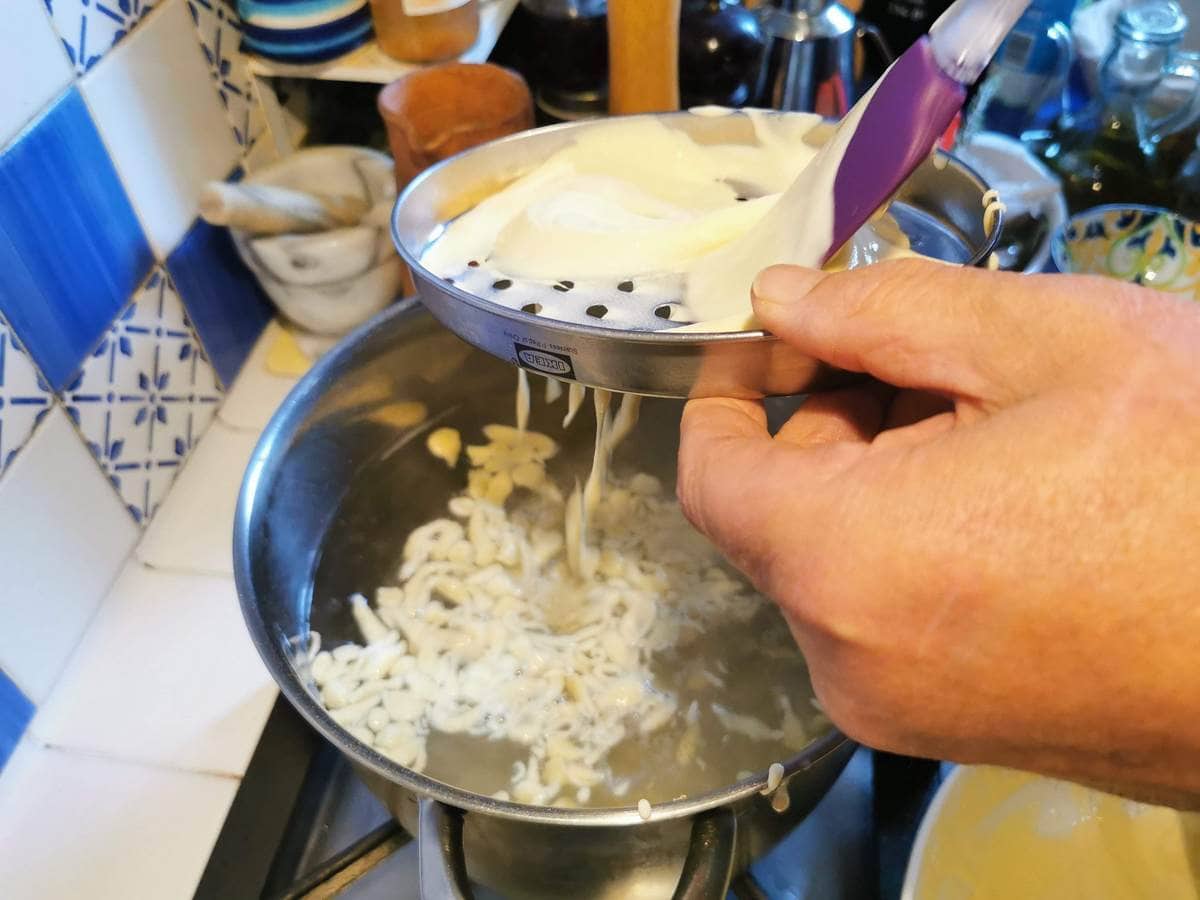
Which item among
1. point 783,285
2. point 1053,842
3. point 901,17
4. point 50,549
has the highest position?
point 783,285

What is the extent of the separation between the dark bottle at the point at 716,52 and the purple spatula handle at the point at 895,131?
47 cm

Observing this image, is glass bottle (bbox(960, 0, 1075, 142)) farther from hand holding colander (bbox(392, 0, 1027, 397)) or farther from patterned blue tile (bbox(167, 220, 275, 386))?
patterned blue tile (bbox(167, 220, 275, 386))

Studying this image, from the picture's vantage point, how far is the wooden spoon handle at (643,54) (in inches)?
26.7

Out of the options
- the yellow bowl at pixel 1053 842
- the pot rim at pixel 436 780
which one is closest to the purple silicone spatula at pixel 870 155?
the pot rim at pixel 436 780

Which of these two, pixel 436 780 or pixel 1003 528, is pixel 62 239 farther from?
pixel 1003 528

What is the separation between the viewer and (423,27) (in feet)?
2.28

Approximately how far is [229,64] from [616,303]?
1.61 ft

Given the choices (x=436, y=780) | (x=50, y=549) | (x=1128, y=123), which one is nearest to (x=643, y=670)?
(x=436, y=780)

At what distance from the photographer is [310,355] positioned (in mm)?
772

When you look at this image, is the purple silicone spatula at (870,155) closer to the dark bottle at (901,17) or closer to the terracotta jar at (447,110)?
the terracotta jar at (447,110)

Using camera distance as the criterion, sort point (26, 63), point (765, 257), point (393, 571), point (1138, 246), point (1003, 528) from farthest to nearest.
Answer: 1. point (1138, 246)
2. point (393, 571)
3. point (26, 63)
4. point (765, 257)
5. point (1003, 528)

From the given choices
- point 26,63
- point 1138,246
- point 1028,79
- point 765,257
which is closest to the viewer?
point 765,257

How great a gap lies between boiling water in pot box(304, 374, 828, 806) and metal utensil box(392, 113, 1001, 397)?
24 centimetres

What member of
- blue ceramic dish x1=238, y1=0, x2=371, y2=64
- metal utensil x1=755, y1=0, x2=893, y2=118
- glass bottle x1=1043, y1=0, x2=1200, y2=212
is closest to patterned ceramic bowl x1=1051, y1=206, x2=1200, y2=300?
glass bottle x1=1043, y1=0, x2=1200, y2=212
